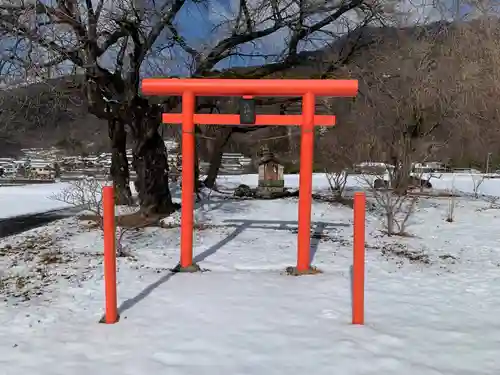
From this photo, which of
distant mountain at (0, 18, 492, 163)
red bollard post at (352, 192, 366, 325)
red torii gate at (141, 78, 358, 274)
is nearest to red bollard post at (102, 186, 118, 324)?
red torii gate at (141, 78, 358, 274)

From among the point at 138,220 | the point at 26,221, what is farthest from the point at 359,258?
the point at 26,221

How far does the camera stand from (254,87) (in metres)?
6.33

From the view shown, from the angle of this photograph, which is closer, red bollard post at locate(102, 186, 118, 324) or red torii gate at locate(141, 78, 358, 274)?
red bollard post at locate(102, 186, 118, 324)

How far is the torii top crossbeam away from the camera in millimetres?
6270

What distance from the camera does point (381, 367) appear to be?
369 centimetres

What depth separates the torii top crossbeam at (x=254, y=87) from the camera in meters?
6.27

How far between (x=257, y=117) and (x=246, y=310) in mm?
2703

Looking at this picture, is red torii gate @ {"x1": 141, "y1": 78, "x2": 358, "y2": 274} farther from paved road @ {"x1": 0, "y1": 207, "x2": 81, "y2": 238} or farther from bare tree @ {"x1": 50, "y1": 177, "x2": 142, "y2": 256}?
paved road @ {"x1": 0, "y1": 207, "x2": 81, "y2": 238}

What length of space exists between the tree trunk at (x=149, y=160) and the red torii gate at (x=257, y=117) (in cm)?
433

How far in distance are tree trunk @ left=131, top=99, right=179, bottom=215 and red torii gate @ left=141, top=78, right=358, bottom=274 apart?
14.2 feet

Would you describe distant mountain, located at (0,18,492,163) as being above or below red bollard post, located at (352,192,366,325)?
above

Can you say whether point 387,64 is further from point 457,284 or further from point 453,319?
point 453,319

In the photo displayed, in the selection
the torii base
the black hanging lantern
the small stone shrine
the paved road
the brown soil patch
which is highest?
the black hanging lantern

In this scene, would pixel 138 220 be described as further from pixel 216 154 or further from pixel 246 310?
pixel 216 154
